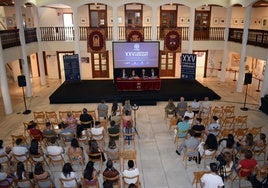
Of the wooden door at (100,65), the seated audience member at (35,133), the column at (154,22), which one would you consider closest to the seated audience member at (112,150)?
the seated audience member at (35,133)

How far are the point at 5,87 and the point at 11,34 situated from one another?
3.33 m

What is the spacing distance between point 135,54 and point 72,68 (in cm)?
433

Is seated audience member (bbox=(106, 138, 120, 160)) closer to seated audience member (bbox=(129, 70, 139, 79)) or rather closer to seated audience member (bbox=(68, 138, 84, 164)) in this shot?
seated audience member (bbox=(68, 138, 84, 164))

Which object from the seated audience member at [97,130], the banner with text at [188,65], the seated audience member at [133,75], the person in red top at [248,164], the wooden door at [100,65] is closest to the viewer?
the person in red top at [248,164]

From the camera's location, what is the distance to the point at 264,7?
694 inches

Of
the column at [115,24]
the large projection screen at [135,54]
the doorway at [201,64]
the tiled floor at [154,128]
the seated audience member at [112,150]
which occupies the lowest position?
the tiled floor at [154,128]

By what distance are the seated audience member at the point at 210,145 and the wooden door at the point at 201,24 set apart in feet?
42.8

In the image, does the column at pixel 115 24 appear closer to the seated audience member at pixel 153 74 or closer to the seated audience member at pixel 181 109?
the seated audience member at pixel 153 74

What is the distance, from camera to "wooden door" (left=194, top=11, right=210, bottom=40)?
62.4ft

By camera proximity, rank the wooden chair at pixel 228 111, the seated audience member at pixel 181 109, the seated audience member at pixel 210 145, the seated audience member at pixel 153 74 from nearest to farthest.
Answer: the seated audience member at pixel 210 145, the seated audience member at pixel 181 109, the wooden chair at pixel 228 111, the seated audience member at pixel 153 74

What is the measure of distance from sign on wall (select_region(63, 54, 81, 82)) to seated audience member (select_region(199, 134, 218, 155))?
11.1m

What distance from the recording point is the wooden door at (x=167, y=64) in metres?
19.5

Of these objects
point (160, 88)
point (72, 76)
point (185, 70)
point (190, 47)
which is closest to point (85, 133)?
point (160, 88)

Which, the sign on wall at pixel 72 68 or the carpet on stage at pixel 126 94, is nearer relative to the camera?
the carpet on stage at pixel 126 94
